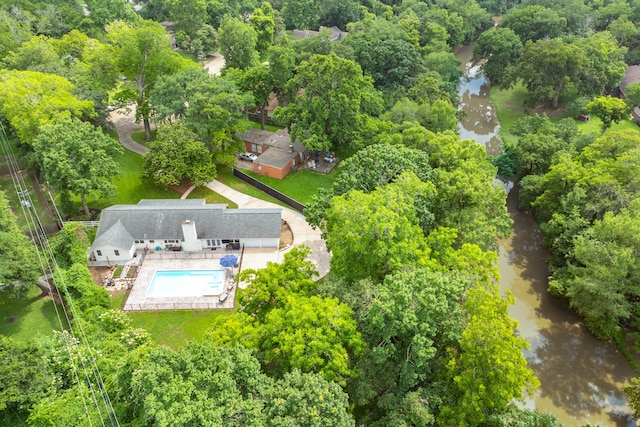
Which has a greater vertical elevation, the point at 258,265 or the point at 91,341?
the point at 91,341

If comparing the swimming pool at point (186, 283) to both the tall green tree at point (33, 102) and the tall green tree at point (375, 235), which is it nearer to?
the tall green tree at point (375, 235)

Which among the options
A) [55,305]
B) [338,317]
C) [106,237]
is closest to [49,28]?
[106,237]

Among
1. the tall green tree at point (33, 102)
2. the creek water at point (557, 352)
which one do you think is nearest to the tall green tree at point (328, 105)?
the creek water at point (557, 352)

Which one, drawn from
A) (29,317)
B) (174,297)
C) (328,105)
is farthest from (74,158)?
(328,105)

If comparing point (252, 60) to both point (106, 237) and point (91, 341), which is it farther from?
point (91, 341)

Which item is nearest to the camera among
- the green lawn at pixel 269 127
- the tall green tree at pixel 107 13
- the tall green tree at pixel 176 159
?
the tall green tree at pixel 176 159

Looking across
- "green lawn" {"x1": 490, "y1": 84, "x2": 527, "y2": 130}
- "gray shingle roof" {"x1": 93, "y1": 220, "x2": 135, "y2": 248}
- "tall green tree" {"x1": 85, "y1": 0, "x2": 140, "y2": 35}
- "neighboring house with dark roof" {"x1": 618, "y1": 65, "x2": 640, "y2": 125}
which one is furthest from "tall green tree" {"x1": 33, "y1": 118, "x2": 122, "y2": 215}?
"neighboring house with dark roof" {"x1": 618, "y1": 65, "x2": 640, "y2": 125}

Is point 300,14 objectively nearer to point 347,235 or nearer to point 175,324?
point 175,324
